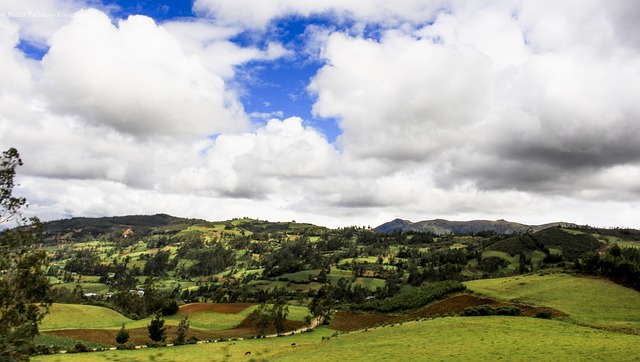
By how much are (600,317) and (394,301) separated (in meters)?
51.2

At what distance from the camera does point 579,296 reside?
80.2 m

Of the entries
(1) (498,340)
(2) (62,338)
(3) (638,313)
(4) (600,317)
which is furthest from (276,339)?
(3) (638,313)

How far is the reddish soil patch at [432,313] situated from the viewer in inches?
3022

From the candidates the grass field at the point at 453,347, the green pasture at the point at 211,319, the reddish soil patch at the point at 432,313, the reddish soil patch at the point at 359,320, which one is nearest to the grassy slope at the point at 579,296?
the reddish soil patch at the point at 432,313

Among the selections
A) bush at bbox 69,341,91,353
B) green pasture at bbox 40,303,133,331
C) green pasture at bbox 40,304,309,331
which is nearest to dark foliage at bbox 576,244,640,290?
green pasture at bbox 40,304,309,331

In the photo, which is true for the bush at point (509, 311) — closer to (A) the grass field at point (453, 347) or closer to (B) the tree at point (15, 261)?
(A) the grass field at point (453, 347)

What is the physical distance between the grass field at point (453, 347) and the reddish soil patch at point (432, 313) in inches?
530

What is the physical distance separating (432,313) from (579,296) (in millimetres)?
30230

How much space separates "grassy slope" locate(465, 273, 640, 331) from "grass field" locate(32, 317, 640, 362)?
44.2 feet

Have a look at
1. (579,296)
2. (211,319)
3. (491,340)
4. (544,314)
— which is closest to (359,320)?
(211,319)

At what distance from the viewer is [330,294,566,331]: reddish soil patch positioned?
76.8 m

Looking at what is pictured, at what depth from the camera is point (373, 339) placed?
5769 centimetres

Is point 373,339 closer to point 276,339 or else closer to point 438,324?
point 438,324

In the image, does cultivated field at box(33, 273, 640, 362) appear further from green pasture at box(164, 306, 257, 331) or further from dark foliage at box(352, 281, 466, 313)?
green pasture at box(164, 306, 257, 331)
